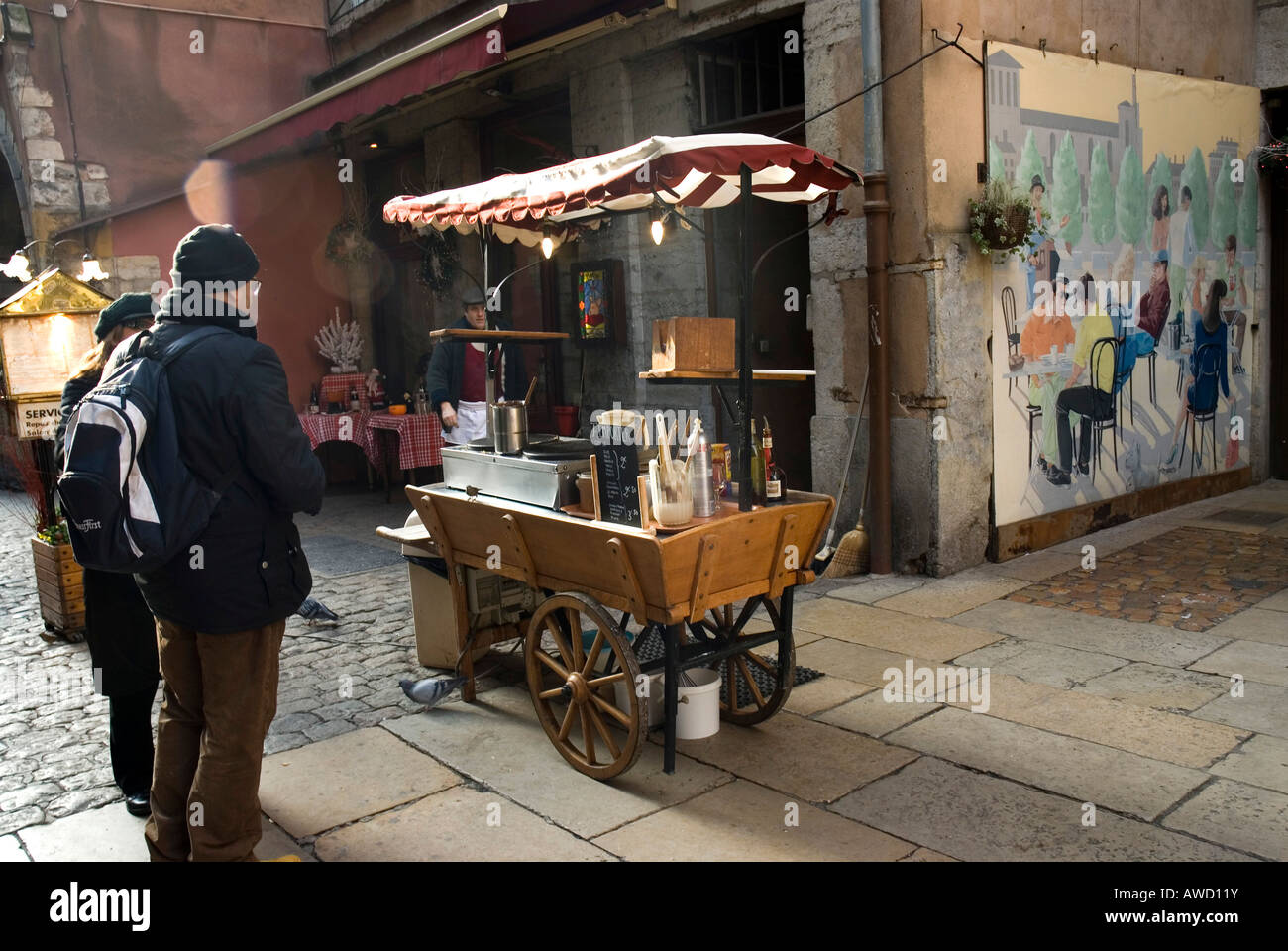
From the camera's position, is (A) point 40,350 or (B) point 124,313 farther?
(A) point 40,350

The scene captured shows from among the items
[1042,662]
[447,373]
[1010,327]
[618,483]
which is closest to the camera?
[618,483]

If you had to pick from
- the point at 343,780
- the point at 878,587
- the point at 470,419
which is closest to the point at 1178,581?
the point at 878,587

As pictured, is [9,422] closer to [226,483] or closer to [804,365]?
[226,483]

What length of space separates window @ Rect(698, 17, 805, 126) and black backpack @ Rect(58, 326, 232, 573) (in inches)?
229

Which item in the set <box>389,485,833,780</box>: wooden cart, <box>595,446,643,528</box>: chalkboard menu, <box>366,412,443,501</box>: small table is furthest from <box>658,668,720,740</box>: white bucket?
<box>366,412,443,501</box>: small table

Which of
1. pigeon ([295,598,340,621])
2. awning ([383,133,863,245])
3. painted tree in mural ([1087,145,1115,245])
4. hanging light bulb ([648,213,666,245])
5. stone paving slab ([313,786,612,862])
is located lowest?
stone paving slab ([313,786,612,862])

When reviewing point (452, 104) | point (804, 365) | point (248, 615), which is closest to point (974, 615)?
point (804, 365)

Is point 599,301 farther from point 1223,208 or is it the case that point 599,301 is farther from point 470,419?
point 1223,208

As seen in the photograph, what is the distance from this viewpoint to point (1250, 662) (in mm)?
5152

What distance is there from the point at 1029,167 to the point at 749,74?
227 centimetres

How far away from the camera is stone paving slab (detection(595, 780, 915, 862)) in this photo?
3508mm

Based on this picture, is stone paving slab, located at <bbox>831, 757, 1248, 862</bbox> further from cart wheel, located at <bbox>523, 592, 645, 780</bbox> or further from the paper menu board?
the paper menu board
